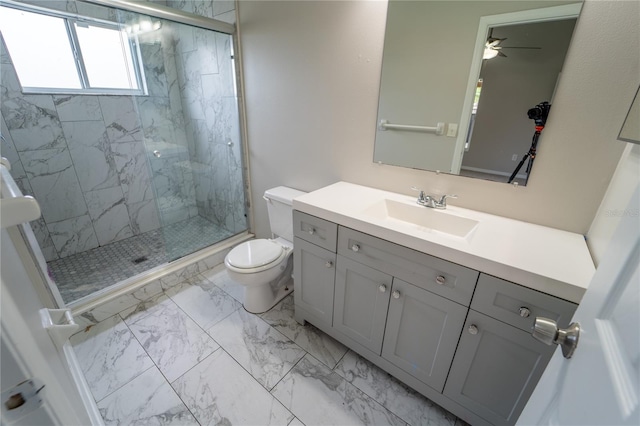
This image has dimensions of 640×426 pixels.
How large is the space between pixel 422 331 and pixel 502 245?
0.49 m

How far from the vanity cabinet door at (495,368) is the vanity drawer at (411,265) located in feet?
0.39

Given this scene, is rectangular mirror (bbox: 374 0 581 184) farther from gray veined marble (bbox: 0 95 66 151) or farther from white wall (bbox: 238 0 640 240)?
gray veined marble (bbox: 0 95 66 151)

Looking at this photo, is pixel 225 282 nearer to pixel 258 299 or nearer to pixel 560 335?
pixel 258 299

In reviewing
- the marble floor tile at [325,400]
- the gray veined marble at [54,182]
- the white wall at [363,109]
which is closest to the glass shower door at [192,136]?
the white wall at [363,109]

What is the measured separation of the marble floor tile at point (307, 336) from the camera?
61.7 inches

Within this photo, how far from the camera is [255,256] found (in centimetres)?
175

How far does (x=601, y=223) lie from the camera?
105 cm

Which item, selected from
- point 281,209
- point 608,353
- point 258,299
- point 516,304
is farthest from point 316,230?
point 608,353

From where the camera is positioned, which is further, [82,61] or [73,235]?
[73,235]

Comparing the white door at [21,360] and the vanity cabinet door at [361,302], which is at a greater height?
the white door at [21,360]

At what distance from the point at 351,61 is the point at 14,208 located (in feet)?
5.34

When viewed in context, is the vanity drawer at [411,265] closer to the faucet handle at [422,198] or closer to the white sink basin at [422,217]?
the white sink basin at [422,217]

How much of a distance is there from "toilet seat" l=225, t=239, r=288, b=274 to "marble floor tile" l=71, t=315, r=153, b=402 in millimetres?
695

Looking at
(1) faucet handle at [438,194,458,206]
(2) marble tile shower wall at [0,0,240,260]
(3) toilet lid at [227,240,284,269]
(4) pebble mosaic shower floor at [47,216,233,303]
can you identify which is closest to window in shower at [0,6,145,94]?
(2) marble tile shower wall at [0,0,240,260]
